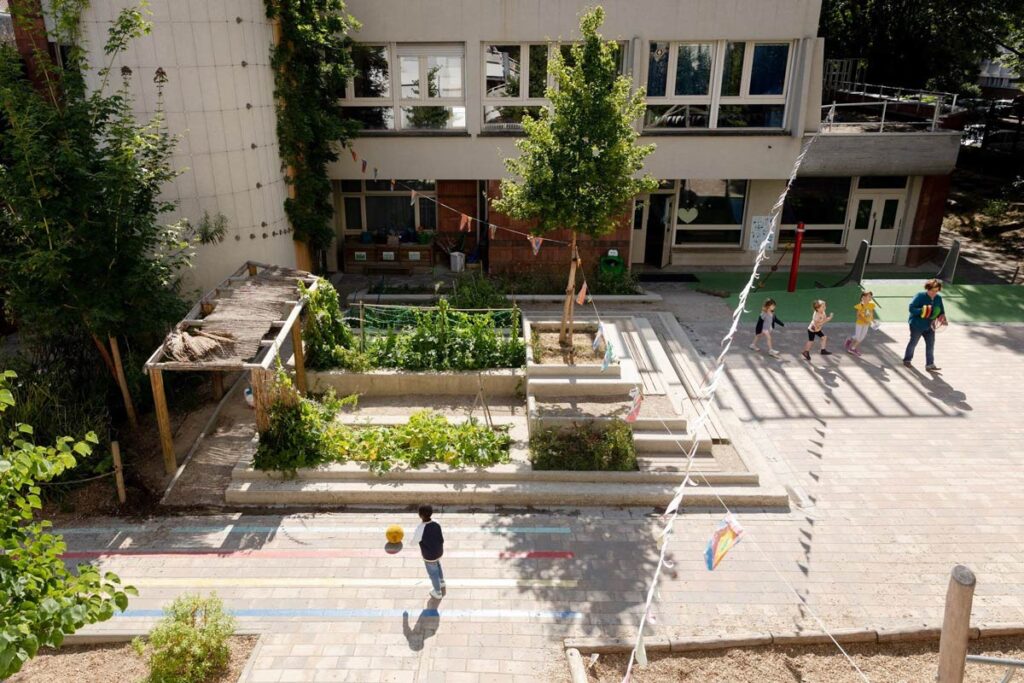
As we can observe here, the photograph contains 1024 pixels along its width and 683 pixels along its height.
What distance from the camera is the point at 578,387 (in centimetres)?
1266

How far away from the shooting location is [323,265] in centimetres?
1975

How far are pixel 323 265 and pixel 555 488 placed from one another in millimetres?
11507

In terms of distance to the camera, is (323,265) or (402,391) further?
(323,265)

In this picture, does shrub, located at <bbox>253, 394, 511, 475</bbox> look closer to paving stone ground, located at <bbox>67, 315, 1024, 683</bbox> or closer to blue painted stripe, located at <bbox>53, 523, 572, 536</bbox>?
paving stone ground, located at <bbox>67, 315, 1024, 683</bbox>

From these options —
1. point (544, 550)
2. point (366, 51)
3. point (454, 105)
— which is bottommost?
point (544, 550)

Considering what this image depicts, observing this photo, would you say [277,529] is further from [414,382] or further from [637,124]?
[637,124]

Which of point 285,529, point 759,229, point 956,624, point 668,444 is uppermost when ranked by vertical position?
point 759,229

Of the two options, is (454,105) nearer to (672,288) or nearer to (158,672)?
(672,288)

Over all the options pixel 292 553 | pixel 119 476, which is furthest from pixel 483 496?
pixel 119 476

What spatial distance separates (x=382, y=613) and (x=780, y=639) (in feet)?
14.5

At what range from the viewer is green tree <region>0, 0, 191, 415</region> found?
10023 millimetres

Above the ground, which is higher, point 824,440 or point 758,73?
point 758,73

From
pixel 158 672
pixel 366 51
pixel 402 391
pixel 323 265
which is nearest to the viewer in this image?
pixel 158 672

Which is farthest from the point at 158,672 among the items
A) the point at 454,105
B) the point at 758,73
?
the point at 758,73
